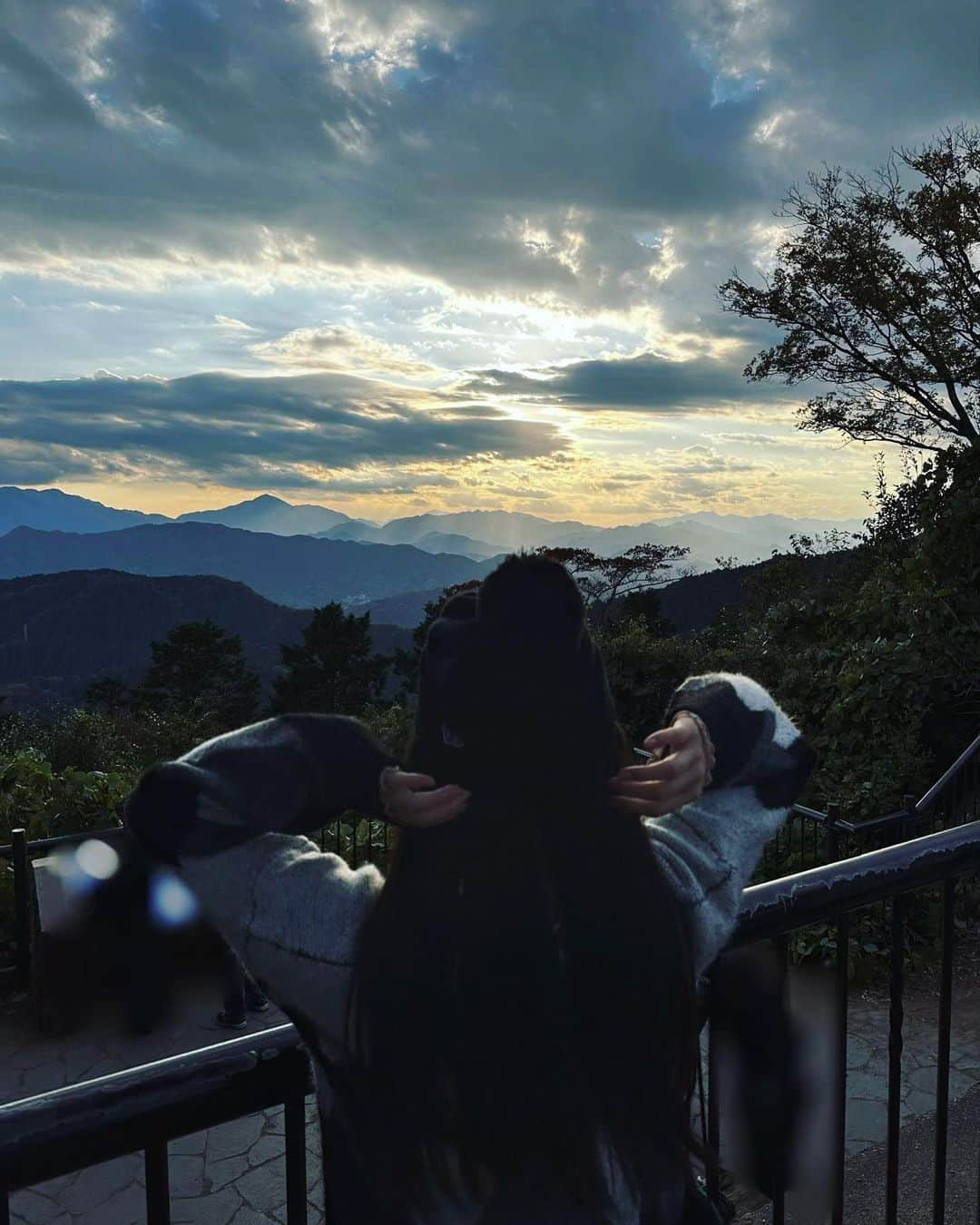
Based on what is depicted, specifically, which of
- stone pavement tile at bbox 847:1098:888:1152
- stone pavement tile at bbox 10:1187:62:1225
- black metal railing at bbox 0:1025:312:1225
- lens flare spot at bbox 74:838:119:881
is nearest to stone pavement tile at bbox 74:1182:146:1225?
stone pavement tile at bbox 10:1187:62:1225

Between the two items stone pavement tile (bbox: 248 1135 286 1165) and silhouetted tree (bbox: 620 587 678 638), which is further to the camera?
silhouetted tree (bbox: 620 587 678 638)

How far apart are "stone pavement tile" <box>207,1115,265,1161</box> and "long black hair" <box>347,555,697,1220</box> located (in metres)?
3.99

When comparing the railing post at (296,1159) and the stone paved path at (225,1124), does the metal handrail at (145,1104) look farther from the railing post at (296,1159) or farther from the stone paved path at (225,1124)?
the stone paved path at (225,1124)

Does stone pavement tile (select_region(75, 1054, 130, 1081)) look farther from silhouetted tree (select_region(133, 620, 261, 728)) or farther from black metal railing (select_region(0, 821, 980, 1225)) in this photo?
silhouetted tree (select_region(133, 620, 261, 728))

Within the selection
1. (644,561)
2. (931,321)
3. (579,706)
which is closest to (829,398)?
(931,321)

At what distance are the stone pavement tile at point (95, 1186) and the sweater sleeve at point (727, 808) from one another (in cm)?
392

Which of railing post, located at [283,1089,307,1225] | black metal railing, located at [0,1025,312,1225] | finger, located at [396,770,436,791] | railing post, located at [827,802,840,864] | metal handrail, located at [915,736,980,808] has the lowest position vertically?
railing post, located at [827,802,840,864]

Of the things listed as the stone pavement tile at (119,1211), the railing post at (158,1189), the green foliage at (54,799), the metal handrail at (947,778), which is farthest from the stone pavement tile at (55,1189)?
the metal handrail at (947,778)

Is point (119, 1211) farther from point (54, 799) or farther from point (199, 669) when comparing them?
point (199, 669)

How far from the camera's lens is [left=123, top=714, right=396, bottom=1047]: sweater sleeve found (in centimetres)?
109

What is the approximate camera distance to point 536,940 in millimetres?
1077

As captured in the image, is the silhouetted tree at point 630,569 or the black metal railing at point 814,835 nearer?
the black metal railing at point 814,835

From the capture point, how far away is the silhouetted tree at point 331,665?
118ft

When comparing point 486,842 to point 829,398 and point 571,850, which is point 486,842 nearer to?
point 571,850
